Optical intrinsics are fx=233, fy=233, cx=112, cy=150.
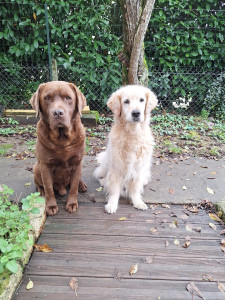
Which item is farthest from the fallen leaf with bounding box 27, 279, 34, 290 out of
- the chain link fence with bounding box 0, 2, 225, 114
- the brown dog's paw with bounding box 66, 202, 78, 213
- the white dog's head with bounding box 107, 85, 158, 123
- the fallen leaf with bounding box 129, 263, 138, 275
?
the chain link fence with bounding box 0, 2, 225, 114

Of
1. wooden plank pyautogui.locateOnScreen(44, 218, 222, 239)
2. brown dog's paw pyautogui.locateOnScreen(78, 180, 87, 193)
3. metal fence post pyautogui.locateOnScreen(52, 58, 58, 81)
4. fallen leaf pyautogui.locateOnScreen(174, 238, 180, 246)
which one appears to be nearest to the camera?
fallen leaf pyautogui.locateOnScreen(174, 238, 180, 246)

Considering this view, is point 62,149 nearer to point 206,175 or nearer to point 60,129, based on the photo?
point 60,129

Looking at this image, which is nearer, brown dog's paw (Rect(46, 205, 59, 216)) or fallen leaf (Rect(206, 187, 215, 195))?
brown dog's paw (Rect(46, 205, 59, 216))

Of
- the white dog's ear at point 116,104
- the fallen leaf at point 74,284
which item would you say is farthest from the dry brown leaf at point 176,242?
the white dog's ear at point 116,104

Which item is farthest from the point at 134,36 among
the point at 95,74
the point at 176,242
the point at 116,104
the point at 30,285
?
the point at 30,285

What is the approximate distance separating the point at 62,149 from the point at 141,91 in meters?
1.12

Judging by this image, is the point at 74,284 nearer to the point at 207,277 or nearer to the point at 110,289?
the point at 110,289

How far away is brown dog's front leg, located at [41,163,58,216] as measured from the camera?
2482mm

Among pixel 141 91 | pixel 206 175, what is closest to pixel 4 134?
pixel 141 91

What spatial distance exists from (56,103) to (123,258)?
1550 millimetres

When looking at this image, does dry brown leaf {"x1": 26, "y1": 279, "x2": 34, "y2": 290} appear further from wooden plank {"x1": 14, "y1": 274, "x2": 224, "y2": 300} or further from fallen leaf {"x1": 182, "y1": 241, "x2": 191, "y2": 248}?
fallen leaf {"x1": 182, "y1": 241, "x2": 191, "y2": 248}

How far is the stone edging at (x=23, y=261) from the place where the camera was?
5.36ft

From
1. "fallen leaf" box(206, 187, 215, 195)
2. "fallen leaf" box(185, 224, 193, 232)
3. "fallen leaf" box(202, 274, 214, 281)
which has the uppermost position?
"fallen leaf" box(206, 187, 215, 195)

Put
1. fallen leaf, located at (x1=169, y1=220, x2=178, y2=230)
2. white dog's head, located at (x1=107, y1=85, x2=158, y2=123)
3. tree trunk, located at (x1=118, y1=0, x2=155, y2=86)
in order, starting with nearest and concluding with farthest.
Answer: fallen leaf, located at (x1=169, y1=220, x2=178, y2=230), white dog's head, located at (x1=107, y1=85, x2=158, y2=123), tree trunk, located at (x1=118, y1=0, x2=155, y2=86)
